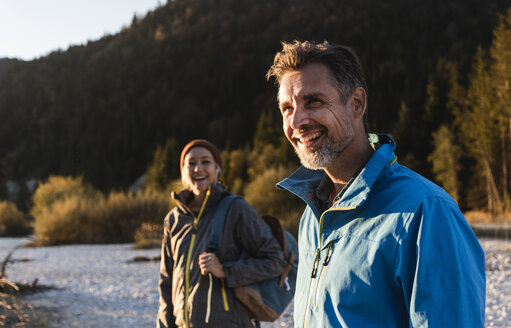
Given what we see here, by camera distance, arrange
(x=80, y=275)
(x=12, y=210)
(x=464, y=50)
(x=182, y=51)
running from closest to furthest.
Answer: (x=80, y=275) → (x=12, y=210) → (x=464, y=50) → (x=182, y=51)

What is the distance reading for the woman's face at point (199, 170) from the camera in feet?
10.6

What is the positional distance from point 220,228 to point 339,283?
1636 millimetres

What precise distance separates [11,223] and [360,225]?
28.0 metres

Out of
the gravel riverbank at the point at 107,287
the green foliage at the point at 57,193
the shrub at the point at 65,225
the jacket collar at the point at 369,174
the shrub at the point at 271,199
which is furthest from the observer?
the green foliage at the point at 57,193

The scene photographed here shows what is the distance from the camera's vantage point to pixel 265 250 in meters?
3.05

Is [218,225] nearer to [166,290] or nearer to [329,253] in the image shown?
[166,290]

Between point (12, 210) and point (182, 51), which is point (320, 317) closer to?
point (12, 210)

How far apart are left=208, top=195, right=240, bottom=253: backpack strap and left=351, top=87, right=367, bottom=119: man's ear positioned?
150cm

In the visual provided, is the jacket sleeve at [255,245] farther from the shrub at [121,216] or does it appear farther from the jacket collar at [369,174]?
the shrub at [121,216]

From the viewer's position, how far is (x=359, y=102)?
1694 millimetres

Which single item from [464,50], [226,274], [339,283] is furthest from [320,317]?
[464,50]

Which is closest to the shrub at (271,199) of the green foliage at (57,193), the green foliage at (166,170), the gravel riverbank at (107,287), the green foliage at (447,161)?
the gravel riverbank at (107,287)

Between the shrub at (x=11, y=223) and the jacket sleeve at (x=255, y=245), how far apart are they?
82.7ft

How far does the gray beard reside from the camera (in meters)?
1.62
